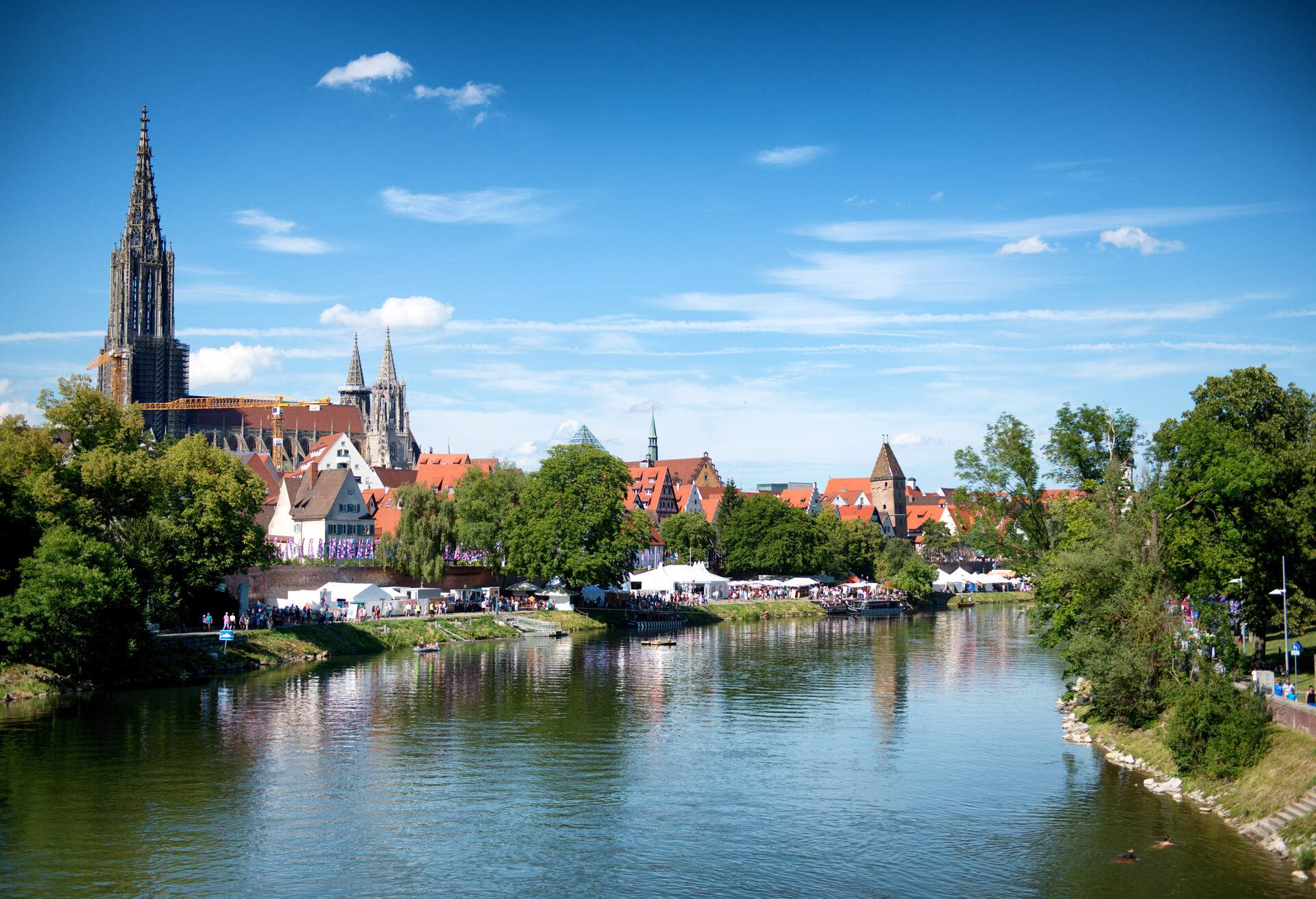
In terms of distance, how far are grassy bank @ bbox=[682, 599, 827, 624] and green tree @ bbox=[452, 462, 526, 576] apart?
16.9m

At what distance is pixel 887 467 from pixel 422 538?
110323 millimetres

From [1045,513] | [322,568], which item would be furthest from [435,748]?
[322,568]

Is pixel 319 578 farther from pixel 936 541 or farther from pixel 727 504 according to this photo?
pixel 936 541

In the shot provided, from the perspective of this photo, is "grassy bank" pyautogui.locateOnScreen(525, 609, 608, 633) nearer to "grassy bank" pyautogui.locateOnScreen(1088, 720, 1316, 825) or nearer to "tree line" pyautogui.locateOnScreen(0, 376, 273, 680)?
"tree line" pyautogui.locateOnScreen(0, 376, 273, 680)

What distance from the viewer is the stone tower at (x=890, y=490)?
18162cm

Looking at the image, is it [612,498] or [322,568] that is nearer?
[322,568]

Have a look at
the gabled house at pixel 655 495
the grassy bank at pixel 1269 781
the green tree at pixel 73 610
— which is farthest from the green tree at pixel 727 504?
the grassy bank at pixel 1269 781

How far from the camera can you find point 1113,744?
128 feet

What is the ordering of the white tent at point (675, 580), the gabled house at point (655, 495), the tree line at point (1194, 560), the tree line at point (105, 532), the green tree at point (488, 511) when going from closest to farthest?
the tree line at point (1194, 560) → the tree line at point (105, 532) → the green tree at point (488, 511) → the white tent at point (675, 580) → the gabled house at point (655, 495)

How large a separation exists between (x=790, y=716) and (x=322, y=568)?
43.5 metres

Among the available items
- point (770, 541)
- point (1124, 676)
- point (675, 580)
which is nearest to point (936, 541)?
point (770, 541)

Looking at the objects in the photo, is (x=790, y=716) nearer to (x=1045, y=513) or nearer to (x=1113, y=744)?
(x=1113, y=744)

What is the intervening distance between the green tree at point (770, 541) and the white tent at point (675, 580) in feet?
46.9

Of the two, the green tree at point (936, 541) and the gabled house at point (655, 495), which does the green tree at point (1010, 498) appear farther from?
the gabled house at point (655, 495)
